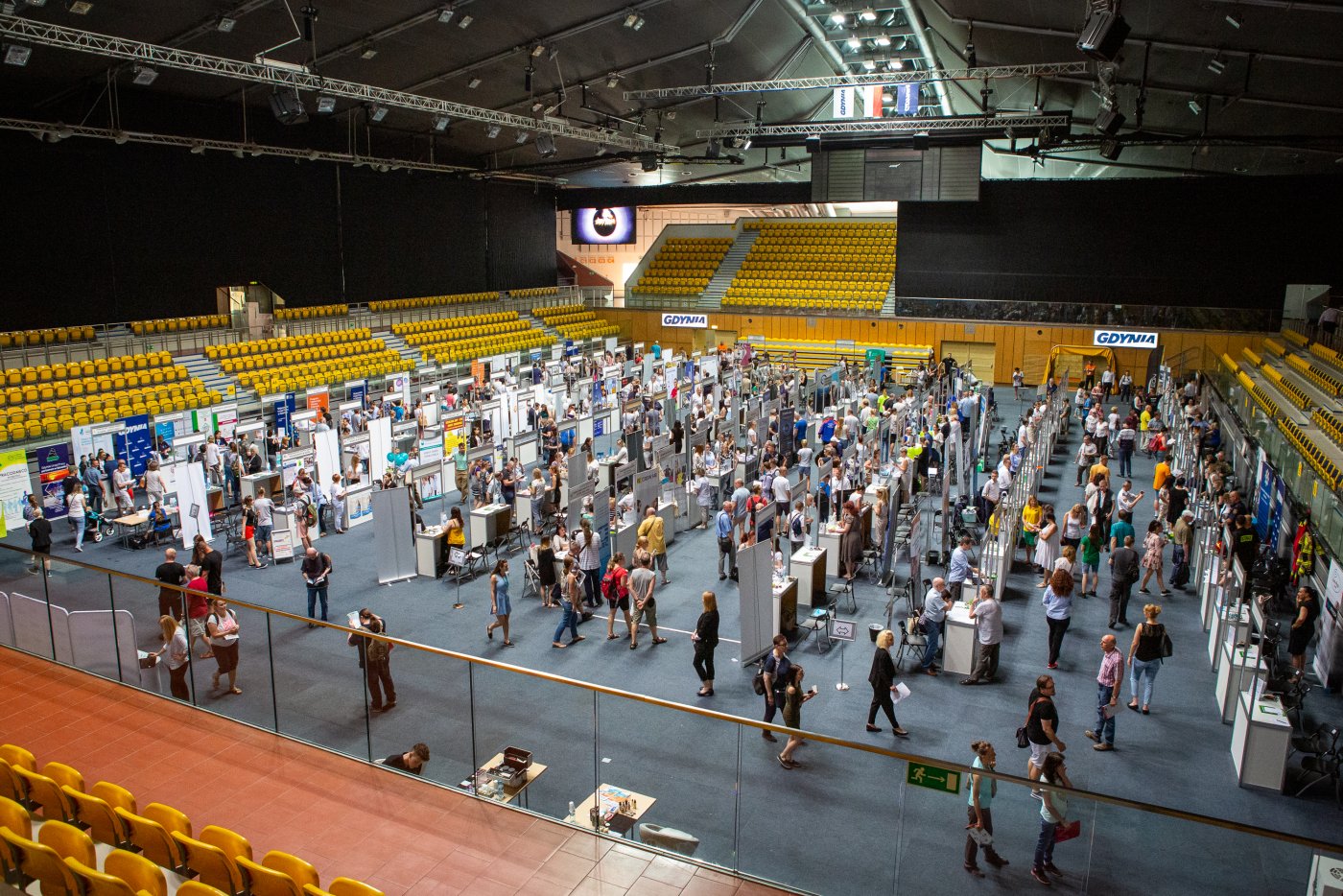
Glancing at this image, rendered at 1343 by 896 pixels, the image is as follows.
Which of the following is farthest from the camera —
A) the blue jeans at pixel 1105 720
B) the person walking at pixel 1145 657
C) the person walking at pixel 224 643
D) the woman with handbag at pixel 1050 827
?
the person walking at pixel 1145 657

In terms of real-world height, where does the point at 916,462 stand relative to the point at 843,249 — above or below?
below

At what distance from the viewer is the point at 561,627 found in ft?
40.7

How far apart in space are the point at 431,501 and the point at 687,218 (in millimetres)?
31069

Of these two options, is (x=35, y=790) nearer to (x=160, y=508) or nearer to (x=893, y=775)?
(x=893, y=775)

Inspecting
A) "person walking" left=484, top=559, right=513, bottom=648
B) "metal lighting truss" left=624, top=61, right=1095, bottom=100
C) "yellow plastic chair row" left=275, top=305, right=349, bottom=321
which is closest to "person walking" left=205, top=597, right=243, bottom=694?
"person walking" left=484, top=559, right=513, bottom=648

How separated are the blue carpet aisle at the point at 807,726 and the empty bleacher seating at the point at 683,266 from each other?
30129 mm

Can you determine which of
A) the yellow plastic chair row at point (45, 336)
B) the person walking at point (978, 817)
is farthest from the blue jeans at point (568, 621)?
the yellow plastic chair row at point (45, 336)

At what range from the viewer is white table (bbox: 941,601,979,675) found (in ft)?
37.1

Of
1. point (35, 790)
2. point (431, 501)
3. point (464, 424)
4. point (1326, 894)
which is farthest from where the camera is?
point (464, 424)

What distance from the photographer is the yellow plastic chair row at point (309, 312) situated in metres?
29.7

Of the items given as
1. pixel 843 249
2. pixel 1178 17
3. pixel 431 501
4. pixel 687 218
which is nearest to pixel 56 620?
pixel 431 501

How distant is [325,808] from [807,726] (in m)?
5.20

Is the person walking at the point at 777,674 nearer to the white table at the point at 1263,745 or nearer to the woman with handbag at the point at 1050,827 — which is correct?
the woman with handbag at the point at 1050,827

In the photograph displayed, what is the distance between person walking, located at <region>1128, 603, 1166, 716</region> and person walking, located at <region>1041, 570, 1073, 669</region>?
966 millimetres
